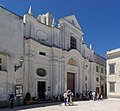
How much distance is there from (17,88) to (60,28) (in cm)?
1266

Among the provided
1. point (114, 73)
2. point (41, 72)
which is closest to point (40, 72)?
point (41, 72)

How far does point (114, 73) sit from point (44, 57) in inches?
507

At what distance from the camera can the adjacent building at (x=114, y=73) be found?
3350cm

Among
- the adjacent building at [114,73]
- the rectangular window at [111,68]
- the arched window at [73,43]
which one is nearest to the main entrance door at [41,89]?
the arched window at [73,43]

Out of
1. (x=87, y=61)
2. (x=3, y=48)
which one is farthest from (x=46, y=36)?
(x=87, y=61)

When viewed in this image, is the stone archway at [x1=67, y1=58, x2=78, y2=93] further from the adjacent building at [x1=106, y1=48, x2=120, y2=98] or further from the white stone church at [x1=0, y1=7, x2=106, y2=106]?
the adjacent building at [x1=106, y1=48, x2=120, y2=98]

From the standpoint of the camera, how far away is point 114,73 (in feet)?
112

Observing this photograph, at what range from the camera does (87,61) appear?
36500 mm

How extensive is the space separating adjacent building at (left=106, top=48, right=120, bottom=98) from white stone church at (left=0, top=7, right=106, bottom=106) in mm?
3559

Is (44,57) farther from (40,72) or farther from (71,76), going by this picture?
(71,76)

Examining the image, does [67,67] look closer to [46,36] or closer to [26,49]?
[46,36]

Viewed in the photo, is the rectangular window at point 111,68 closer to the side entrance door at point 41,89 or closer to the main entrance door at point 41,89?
the side entrance door at point 41,89

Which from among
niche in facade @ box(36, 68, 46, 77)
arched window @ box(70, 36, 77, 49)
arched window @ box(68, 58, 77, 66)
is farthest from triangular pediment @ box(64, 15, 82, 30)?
niche in facade @ box(36, 68, 46, 77)

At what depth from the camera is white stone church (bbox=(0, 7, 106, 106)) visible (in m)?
20.2
